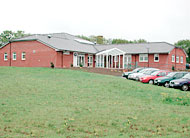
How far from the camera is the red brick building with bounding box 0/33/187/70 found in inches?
1568

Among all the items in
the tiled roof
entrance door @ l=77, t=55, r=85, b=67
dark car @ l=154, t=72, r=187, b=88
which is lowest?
dark car @ l=154, t=72, r=187, b=88

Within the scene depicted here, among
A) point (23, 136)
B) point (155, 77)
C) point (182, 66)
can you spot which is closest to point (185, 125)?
point (23, 136)

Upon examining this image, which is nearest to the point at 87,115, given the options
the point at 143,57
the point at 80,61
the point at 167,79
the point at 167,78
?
the point at 167,79

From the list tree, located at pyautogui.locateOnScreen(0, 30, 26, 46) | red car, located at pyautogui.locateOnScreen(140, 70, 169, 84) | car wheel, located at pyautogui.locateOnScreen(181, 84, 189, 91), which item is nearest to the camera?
car wheel, located at pyautogui.locateOnScreen(181, 84, 189, 91)

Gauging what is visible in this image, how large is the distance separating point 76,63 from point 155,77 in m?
18.9

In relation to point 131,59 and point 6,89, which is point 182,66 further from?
point 6,89

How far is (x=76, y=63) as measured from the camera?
1683 inches

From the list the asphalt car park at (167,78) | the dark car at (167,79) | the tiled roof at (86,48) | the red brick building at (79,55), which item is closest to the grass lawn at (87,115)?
the asphalt car park at (167,78)

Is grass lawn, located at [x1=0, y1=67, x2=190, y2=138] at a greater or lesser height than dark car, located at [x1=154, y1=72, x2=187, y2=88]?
lesser

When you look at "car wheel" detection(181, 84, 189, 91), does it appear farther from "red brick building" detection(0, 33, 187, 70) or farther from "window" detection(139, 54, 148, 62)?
"window" detection(139, 54, 148, 62)

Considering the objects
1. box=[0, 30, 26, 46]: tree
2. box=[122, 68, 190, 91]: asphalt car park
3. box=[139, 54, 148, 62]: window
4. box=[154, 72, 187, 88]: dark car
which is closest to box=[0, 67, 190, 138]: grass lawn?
box=[122, 68, 190, 91]: asphalt car park

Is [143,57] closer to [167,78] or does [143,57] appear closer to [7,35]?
[167,78]

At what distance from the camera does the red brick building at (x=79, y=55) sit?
39828 millimetres

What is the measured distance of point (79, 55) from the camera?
4350 cm
